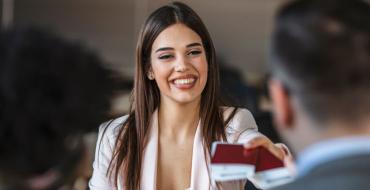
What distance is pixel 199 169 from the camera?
212 cm

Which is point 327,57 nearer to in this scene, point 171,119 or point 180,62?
point 180,62

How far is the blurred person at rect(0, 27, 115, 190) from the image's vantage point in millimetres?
948

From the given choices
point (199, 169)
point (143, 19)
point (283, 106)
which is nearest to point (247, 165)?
point (283, 106)

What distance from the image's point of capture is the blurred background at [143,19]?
4859mm

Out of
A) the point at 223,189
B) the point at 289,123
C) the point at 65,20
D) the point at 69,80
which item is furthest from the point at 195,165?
Answer: the point at 65,20

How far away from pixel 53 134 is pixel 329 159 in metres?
0.44

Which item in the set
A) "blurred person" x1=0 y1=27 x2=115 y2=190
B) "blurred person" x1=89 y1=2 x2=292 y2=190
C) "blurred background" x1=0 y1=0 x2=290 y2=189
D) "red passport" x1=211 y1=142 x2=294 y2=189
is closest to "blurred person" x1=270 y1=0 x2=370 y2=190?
"blurred person" x1=0 y1=27 x2=115 y2=190

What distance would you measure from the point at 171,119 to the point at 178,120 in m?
0.03

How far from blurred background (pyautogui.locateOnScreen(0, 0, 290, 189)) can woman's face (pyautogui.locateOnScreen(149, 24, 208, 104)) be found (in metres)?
2.34

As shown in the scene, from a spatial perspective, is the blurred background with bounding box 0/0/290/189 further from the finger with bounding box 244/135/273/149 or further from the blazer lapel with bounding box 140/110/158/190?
the finger with bounding box 244/135/273/149

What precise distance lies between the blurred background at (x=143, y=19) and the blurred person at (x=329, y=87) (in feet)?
11.2

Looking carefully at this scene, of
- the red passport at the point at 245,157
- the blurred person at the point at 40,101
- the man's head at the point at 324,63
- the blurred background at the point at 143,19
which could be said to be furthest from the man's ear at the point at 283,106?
the blurred background at the point at 143,19

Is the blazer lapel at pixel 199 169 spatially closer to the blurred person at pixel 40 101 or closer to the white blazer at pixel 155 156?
the white blazer at pixel 155 156

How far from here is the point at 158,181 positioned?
219 cm
